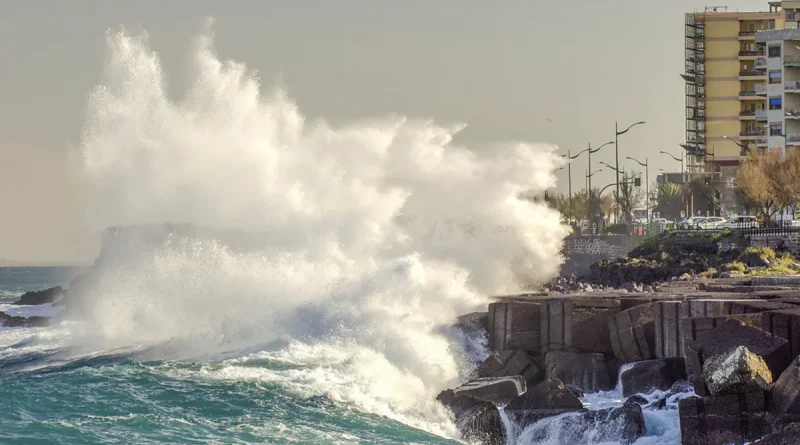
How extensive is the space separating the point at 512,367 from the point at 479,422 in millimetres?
3882

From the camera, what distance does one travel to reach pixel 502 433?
18953 mm

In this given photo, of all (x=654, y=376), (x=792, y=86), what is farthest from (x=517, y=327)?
(x=792, y=86)

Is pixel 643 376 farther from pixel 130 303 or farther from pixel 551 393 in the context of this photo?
pixel 130 303

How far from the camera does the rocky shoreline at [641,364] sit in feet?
55.1

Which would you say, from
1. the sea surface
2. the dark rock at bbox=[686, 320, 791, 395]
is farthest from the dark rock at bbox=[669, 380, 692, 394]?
the dark rock at bbox=[686, 320, 791, 395]

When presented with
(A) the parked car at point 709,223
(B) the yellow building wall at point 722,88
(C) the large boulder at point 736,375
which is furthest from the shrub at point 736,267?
(B) the yellow building wall at point 722,88

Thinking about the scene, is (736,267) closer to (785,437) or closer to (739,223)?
(739,223)

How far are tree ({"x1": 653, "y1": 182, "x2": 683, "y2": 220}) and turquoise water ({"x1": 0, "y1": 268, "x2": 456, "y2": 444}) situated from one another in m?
73.4

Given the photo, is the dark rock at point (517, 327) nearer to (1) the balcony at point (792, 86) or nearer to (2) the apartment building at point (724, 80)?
(1) the balcony at point (792, 86)

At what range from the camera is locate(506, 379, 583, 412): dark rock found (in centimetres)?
1905

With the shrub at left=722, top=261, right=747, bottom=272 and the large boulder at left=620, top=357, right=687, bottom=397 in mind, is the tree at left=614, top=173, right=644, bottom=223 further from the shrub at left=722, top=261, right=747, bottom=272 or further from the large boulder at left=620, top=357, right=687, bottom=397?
the large boulder at left=620, top=357, right=687, bottom=397

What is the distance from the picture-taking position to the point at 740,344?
1819 centimetres

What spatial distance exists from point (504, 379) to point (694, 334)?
313 centimetres

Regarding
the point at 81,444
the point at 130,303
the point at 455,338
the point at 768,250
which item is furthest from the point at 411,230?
the point at 81,444
